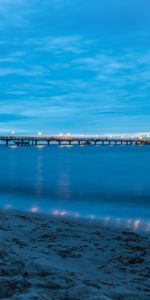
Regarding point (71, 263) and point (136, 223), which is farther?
point (136, 223)

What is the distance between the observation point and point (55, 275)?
488 cm

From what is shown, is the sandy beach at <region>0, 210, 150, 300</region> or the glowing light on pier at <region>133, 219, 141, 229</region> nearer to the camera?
the sandy beach at <region>0, 210, 150, 300</region>

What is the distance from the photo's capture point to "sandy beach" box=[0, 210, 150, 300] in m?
4.32

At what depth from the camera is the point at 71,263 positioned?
5812 millimetres

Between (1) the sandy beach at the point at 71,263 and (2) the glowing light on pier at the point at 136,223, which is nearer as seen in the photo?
(1) the sandy beach at the point at 71,263

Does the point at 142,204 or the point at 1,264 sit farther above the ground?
the point at 1,264

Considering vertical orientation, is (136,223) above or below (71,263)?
below

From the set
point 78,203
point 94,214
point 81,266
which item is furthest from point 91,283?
point 78,203

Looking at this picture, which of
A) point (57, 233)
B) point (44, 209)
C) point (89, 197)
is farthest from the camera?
point (89, 197)

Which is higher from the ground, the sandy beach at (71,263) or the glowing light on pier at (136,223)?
the sandy beach at (71,263)

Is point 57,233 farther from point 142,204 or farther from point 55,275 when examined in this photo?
point 142,204

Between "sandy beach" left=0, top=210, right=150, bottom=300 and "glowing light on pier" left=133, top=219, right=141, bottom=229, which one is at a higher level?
"sandy beach" left=0, top=210, right=150, bottom=300

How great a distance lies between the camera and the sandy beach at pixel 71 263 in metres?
4.32

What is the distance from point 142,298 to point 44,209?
960 centimetres
